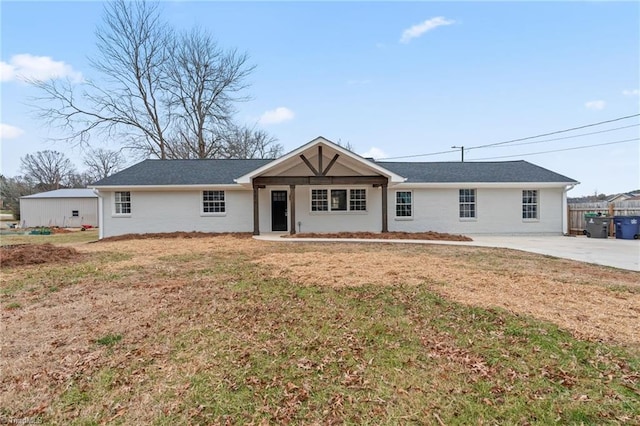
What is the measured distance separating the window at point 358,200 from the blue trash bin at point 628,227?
35.1 ft

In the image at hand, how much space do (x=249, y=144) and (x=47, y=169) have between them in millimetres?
36488

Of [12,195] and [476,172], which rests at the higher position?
[12,195]

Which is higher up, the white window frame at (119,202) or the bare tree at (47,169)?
the bare tree at (47,169)

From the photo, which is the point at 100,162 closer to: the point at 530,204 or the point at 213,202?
the point at 213,202

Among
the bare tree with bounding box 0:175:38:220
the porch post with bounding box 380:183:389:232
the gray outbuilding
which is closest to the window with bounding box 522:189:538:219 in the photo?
the porch post with bounding box 380:183:389:232

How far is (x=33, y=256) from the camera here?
8484 mm

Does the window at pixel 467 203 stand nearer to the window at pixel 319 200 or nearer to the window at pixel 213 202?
the window at pixel 319 200

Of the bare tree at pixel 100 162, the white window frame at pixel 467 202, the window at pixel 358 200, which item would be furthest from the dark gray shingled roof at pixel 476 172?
the bare tree at pixel 100 162

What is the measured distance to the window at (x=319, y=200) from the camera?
52.0 feet

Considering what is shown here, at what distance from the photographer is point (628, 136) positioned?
74.4 feet

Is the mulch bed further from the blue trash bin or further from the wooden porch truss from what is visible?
the blue trash bin

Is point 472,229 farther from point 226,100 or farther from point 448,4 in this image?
point 226,100

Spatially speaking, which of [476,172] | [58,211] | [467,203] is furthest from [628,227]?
[58,211]

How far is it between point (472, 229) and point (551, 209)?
3864 mm
